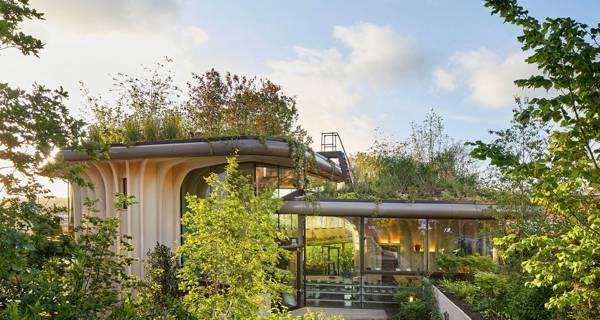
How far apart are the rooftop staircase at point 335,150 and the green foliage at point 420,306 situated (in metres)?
5.31

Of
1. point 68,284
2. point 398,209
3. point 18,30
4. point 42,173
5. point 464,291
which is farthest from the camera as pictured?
point 398,209

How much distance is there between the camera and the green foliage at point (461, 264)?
1399 cm

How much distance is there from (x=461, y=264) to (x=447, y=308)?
3783 millimetres

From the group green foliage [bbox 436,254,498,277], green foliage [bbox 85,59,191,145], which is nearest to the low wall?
green foliage [bbox 436,254,498,277]

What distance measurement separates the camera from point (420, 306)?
12.4 meters

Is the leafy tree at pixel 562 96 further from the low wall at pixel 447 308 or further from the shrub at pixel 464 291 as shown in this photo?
the shrub at pixel 464 291

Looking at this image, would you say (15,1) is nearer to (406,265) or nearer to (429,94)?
(406,265)

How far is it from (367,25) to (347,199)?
540 cm

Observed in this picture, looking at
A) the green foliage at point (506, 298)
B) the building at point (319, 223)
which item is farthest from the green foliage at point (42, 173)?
the building at point (319, 223)

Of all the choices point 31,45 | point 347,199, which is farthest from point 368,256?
point 31,45

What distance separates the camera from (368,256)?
1498cm

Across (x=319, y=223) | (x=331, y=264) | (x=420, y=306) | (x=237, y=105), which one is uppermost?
(x=237, y=105)

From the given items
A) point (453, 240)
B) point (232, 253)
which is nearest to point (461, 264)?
point (453, 240)

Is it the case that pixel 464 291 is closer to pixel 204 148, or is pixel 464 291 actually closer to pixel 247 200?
pixel 247 200
